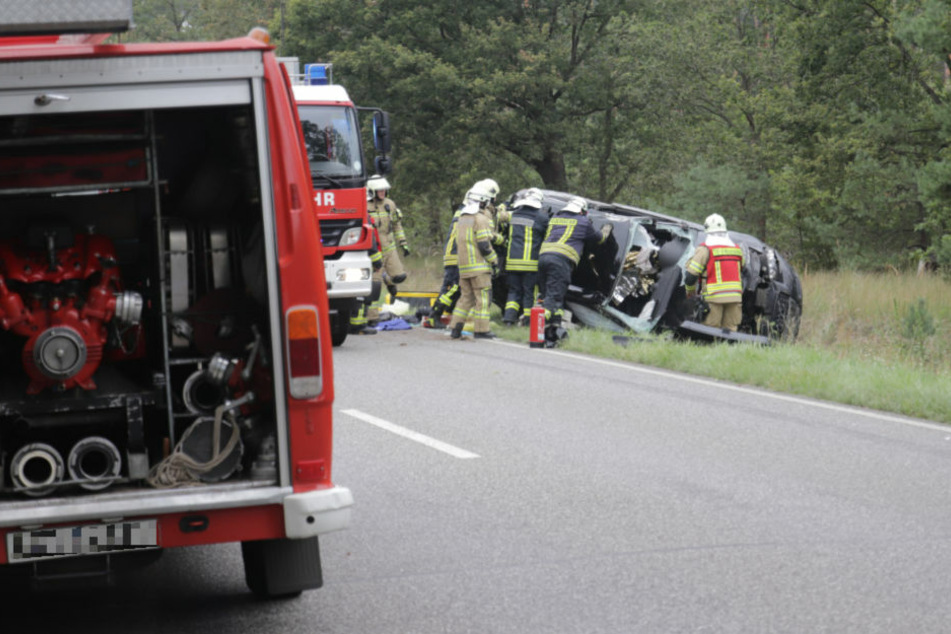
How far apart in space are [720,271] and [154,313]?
36.3ft

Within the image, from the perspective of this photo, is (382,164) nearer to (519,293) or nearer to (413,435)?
(519,293)

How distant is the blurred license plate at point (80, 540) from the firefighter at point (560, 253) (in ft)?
39.5

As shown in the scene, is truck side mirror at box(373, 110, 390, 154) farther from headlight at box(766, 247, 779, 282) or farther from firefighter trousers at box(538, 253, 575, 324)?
headlight at box(766, 247, 779, 282)

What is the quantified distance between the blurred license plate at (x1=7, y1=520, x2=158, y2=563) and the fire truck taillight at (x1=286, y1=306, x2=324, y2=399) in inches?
27.7

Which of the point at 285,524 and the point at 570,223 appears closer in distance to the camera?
the point at 285,524

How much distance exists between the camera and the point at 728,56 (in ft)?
106

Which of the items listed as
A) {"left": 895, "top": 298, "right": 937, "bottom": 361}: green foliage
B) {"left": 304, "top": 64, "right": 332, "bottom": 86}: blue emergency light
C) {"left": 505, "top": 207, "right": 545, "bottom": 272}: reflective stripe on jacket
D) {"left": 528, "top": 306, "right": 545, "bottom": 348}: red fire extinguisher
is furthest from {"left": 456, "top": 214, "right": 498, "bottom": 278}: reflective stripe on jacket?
{"left": 895, "top": 298, "right": 937, "bottom": 361}: green foliage

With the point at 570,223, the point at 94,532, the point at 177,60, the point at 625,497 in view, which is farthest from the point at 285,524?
the point at 570,223

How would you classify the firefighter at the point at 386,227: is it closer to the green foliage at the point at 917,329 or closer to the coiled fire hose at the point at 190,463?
the green foliage at the point at 917,329

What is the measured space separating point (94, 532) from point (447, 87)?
1139 inches

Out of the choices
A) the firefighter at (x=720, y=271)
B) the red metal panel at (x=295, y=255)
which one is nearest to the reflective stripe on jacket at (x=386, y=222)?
the firefighter at (x=720, y=271)

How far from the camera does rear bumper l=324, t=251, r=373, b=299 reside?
15.0 metres

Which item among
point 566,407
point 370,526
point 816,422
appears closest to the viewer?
point 370,526

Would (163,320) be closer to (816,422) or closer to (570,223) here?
(816,422)
